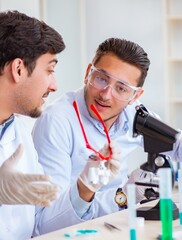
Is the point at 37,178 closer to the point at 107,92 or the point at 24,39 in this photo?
the point at 24,39

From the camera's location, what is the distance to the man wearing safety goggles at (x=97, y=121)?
2279 mm

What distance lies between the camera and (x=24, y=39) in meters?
1.85

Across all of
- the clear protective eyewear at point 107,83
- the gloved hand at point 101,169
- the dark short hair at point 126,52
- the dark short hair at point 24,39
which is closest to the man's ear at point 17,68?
the dark short hair at point 24,39

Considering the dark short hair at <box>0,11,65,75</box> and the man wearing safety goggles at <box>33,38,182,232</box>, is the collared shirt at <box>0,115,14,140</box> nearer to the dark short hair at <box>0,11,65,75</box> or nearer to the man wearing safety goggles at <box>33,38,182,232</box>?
the dark short hair at <box>0,11,65,75</box>

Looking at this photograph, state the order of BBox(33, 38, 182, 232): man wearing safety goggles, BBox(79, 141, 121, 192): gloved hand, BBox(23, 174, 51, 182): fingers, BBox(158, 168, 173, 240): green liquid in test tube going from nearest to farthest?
BBox(158, 168, 173, 240): green liquid in test tube, BBox(23, 174, 51, 182): fingers, BBox(79, 141, 121, 192): gloved hand, BBox(33, 38, 182, 232): man wearing safety goggles

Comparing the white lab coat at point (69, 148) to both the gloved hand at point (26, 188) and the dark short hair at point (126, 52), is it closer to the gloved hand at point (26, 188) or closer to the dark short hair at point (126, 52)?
the dark short hair at point (126, 52)

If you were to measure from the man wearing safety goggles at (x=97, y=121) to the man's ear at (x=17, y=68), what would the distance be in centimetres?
39

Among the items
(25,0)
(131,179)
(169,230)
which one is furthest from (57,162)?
(25,0)

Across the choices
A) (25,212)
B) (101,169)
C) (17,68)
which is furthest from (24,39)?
(25,212)

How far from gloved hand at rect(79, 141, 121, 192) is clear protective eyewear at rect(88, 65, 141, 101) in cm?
58

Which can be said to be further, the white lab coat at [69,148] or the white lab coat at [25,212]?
the white lab coat at [69,148]

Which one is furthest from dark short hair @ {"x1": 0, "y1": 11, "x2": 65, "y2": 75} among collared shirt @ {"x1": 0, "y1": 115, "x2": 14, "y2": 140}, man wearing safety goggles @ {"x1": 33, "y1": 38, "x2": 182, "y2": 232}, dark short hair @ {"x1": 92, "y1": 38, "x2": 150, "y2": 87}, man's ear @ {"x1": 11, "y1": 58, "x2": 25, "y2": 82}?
dark short hair @ {"x1": 92, "y1": 38, "x2": 150, "y2": 87}

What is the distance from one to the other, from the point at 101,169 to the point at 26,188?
0.34 metres

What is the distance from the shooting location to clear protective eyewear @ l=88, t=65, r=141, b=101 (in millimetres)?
2447
